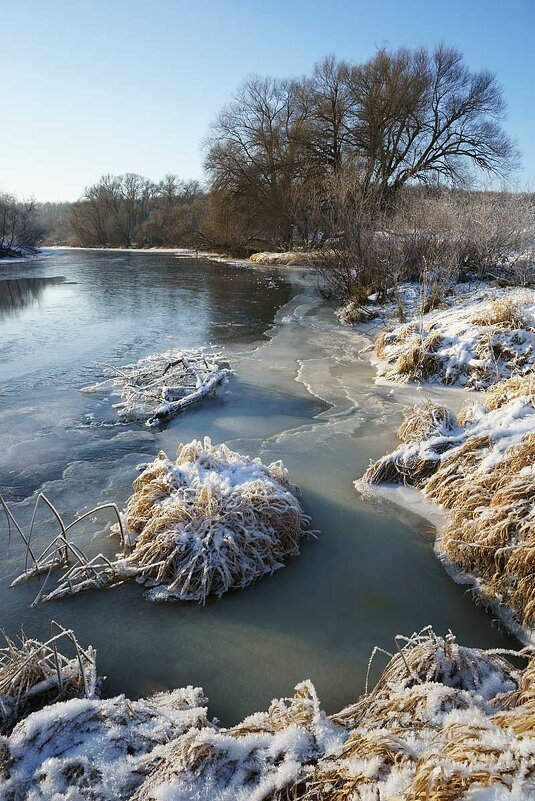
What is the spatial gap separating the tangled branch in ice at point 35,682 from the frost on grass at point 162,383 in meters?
4.16

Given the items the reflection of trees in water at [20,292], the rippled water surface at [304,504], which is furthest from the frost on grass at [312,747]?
the reflection of trees in water at [20,292]

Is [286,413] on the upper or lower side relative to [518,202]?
lower

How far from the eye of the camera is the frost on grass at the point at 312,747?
1.34m

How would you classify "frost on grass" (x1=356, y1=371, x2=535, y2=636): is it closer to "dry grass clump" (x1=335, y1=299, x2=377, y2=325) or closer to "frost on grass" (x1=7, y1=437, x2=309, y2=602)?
"frost on grass" (x1=7, y1=437, x2=309, y2=602)

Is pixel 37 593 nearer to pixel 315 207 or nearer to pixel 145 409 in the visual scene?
pixel 145 409

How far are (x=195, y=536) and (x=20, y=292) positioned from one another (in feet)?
59.3

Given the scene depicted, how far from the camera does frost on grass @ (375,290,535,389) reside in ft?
25.4

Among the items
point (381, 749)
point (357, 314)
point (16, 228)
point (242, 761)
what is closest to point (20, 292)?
point (357, 314)

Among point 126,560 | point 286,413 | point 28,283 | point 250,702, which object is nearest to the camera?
point 250,702

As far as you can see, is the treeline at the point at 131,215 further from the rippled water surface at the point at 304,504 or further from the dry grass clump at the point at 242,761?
the dry grass clump at the point at 242,761

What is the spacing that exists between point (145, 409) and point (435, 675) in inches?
217

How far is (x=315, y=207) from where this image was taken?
15203 millimetres

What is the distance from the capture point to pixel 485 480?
414 centimetres

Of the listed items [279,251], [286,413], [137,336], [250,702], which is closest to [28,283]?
[137,336]
